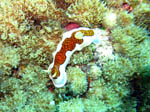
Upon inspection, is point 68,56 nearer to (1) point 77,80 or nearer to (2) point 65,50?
(2) point 65,50

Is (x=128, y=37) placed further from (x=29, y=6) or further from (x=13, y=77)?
(x=13, y=77)

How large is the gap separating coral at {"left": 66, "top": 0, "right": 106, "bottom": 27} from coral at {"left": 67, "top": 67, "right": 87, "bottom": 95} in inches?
40.4

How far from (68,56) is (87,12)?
104 centimetres

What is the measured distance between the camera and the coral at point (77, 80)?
275 centimetres

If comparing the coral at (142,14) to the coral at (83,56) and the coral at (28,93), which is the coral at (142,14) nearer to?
the coral at (83,56)

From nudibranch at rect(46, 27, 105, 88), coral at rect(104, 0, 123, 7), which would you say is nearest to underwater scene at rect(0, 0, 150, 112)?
nudibranch at rect(46, 27, 105, 88)

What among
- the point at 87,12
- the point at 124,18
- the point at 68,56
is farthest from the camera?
the point at 124,18

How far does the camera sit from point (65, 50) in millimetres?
2725

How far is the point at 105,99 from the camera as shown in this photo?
9.62 feet

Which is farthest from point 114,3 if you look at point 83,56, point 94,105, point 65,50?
point 94,105

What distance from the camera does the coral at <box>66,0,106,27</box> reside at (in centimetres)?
299

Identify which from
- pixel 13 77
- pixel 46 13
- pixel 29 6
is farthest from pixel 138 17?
pixel 13 77

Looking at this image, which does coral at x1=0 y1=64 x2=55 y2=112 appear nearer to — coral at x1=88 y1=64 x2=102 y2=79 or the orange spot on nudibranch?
the orange spot on nudibranch

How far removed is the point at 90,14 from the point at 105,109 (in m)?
1.99
